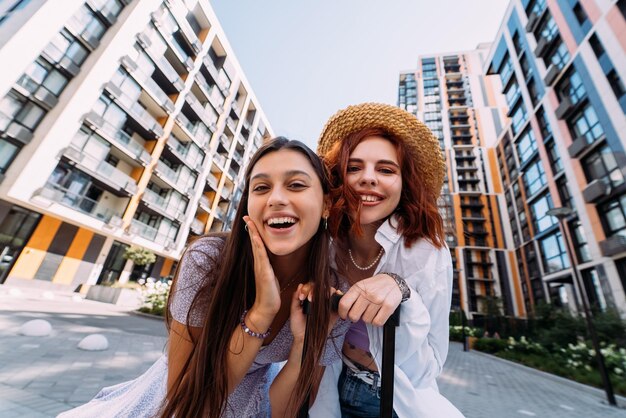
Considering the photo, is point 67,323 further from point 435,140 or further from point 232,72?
point 232,72

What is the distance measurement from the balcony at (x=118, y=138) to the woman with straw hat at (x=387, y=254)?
19.4 metres

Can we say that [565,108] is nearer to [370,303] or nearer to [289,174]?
[289,174]

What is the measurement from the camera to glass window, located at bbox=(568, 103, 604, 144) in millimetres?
14805

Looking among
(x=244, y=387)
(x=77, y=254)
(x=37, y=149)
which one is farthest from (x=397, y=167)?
(x=77, y=254)

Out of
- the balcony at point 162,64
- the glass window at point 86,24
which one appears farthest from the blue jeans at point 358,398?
the balcony at point 162,64

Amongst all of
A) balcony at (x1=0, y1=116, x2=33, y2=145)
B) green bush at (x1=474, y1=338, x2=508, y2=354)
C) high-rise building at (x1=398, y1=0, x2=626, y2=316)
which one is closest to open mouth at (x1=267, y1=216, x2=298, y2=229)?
high-rise building at (x1=398, y1=0, x2=626, y2=316)

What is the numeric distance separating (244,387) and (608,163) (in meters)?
20.3

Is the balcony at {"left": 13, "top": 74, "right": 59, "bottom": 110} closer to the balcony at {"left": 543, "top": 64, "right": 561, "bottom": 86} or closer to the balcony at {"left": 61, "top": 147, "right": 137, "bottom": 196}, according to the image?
the balcony at {"left": 61, "top": 147, "right": 137, "bottom": 196}

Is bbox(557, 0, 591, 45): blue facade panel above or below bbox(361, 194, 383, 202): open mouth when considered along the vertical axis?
above

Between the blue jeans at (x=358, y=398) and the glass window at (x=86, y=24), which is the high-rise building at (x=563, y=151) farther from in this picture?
the glass window at (x=86, y=24)

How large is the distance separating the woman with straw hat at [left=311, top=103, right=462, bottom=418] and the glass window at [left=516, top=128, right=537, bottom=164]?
27.9m

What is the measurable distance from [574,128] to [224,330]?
76.3ft

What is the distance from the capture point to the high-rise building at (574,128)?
13.4 metres

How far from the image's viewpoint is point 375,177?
1.64m
